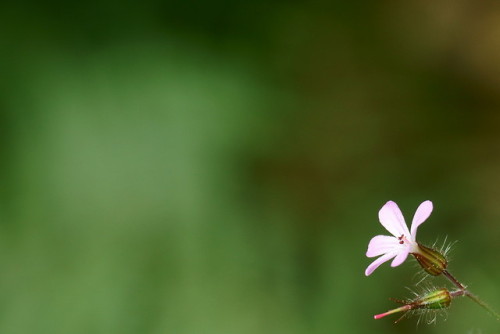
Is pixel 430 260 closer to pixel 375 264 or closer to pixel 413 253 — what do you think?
pixel 413 253

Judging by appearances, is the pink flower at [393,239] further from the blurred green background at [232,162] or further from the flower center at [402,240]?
the blurred green background at [232,162]

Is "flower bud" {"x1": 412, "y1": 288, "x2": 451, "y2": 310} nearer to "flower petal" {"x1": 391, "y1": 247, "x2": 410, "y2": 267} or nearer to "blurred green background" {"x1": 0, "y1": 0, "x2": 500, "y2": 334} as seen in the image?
"flower petal" {"x1": 391, "y1": 247, "x2": 410, "y2": 267}

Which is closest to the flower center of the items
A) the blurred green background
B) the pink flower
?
the pink flower

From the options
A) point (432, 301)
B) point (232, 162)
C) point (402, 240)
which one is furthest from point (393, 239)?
point (232, 162)

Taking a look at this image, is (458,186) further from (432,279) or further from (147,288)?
(147,288)

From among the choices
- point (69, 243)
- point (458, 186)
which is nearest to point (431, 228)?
point (458, 186)

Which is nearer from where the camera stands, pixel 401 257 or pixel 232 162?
pixel 401 257
